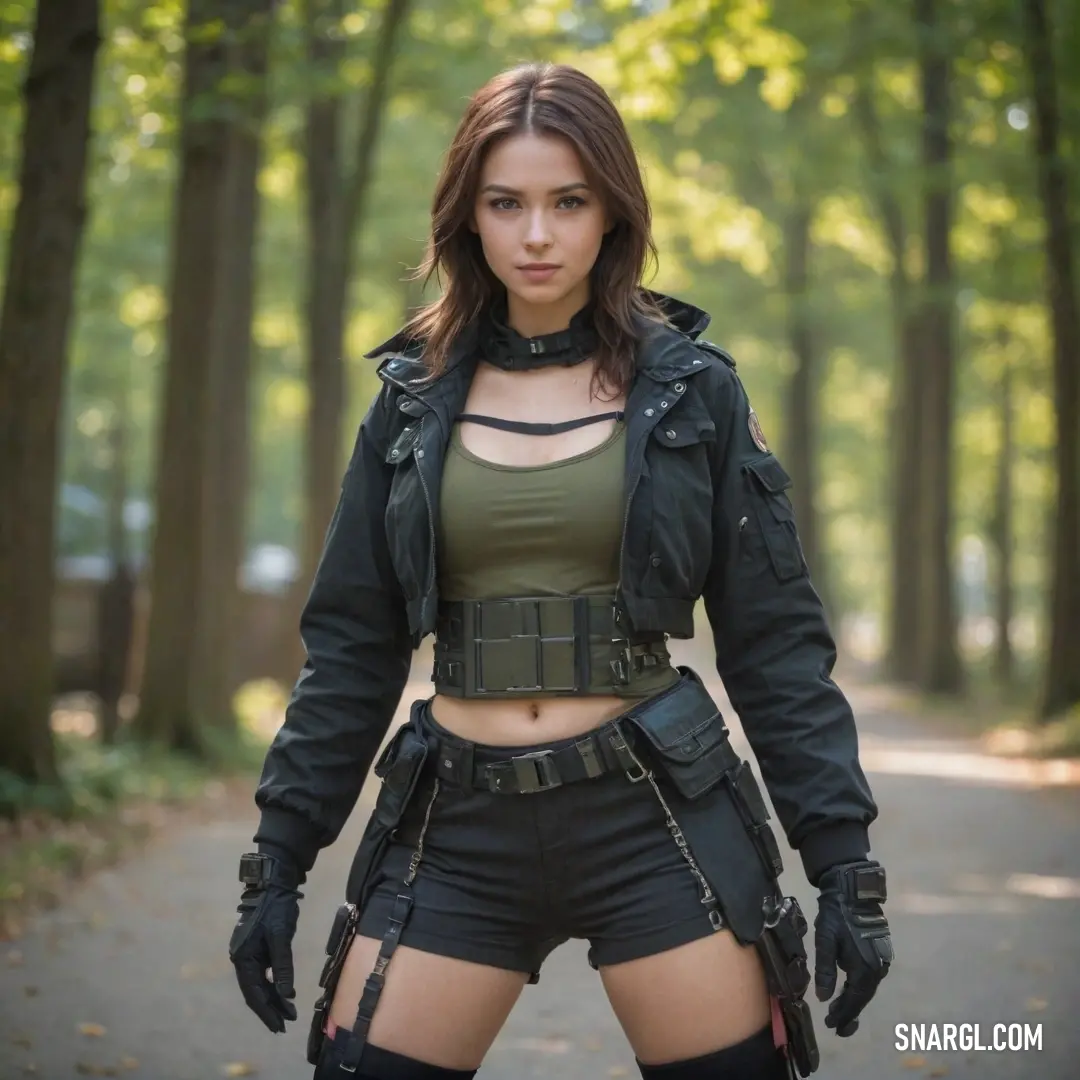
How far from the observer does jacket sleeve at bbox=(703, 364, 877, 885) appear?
311 cm

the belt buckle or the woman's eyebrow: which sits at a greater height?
the woman's eyebrow

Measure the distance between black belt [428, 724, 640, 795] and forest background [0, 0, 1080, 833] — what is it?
1.85m

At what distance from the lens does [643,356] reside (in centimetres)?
328

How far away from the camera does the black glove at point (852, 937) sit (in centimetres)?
303

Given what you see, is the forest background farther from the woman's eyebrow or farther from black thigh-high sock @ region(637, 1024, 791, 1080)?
black thigh-high sock @ region(637, 1024, 791, 1080)

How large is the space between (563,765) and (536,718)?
12cm

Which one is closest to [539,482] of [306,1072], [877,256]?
[306,1072]

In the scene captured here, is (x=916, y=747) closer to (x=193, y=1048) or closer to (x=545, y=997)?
(x=545, y=997)

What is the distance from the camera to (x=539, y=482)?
122 inches

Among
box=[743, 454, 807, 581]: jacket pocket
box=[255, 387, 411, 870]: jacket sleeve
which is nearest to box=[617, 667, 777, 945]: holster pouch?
box=[743, 454, 807, 581]: jacket pocket

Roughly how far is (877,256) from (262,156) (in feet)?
46.8

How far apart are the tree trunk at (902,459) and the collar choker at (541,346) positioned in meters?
20.8

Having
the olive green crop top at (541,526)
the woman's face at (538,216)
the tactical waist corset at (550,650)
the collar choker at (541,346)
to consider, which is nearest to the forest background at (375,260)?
the collar choker at (541,346)

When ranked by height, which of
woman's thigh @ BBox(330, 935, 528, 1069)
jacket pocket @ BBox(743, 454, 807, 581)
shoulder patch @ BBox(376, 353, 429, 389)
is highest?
shoulder patch @ BBox(376, 353, 429, 389)
